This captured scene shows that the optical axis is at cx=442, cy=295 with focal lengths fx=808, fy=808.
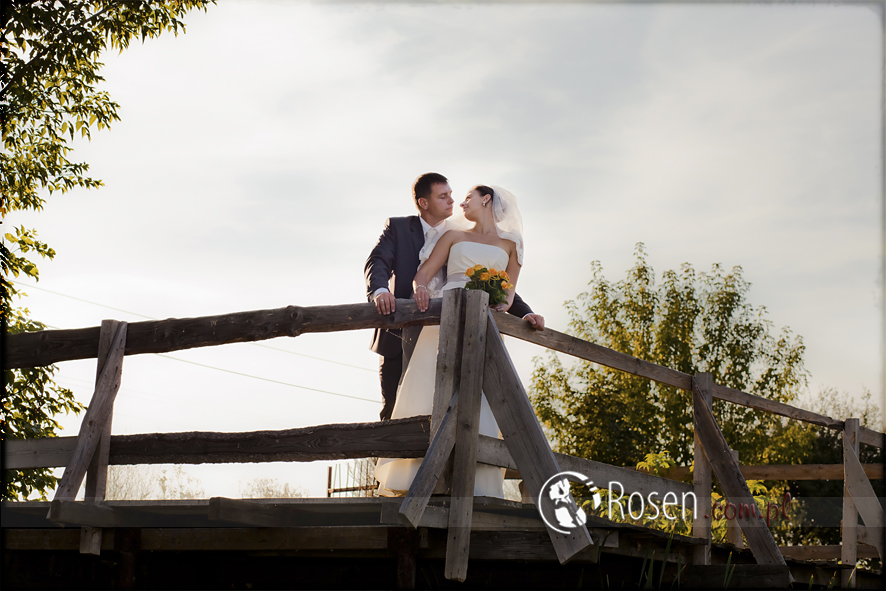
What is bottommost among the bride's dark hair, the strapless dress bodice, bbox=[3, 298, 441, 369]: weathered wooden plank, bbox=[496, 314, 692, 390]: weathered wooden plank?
bbox=[3, 298, 441, 369]: weathered wooden plank

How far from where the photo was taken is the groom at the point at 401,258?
5.98 m

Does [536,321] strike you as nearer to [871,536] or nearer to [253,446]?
[253,446]

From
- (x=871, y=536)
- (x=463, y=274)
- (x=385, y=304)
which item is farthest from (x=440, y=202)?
(x=871, y=536)

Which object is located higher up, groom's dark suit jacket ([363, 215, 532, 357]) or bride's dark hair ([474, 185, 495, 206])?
bride's dark hair ([474, 185, 495, 206])

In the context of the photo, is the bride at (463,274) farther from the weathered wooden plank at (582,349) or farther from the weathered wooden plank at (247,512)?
the weathered wooden plank at (247,512)

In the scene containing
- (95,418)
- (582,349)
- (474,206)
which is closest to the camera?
(95,418)

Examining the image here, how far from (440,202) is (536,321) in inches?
74.3

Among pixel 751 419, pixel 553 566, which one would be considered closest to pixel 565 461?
pixel 553 566

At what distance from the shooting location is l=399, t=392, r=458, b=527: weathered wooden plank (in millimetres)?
3428

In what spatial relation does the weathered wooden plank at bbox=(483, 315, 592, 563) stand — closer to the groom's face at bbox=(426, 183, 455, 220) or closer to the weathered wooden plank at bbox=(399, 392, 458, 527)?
the weathered wooden plank at bbox=(399, 392, 458, 527)

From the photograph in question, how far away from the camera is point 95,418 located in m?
4.59

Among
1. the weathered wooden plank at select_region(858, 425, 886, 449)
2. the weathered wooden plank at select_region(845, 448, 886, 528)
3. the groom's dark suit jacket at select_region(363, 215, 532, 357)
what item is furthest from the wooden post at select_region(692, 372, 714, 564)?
the weathered wooden plank at select_region(858, 425, 886, 449)

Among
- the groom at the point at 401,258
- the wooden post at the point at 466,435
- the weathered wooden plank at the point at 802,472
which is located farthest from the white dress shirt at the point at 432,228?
the weathered wooden plank at the point at 802,472

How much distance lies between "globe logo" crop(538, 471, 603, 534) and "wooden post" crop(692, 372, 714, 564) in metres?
2.16
